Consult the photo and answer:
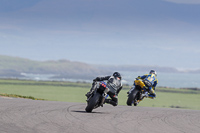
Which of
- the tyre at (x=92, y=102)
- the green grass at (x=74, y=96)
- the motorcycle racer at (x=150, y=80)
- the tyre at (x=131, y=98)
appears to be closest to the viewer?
the tyre at (x=92, y=102)

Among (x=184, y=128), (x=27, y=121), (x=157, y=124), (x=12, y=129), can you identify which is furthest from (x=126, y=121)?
(x=12, y=129)

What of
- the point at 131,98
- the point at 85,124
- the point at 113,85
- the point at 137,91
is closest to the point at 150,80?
the point at 137,91

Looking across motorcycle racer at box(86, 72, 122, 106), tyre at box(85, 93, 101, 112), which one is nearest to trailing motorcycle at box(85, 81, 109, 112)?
tyre at box(85, 93, 101, 112)

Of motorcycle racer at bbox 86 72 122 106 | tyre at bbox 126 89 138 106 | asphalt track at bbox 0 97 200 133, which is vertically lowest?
asphalt track at bbox 0 97 200 133

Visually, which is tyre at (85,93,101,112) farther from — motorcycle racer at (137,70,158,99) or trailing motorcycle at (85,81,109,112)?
motorcycle racer at (137,70,158,99)

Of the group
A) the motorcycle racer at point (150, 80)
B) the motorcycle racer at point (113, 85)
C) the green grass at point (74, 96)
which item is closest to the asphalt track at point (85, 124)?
the motorcycle racer at point (113, 85)

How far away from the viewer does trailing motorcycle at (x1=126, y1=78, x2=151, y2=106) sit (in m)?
21.7

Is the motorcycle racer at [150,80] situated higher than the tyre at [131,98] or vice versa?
the motorcycle racer at [150,80]

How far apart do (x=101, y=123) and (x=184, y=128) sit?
98.0 inches

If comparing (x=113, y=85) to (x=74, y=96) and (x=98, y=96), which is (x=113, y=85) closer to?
(x=98, y=96)

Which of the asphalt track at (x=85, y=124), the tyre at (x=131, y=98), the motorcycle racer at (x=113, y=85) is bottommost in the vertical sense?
the asphalt track at (x=85, y=124)

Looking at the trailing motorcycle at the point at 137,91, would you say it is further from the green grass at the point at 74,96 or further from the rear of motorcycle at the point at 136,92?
the green grass at the point at 74,96

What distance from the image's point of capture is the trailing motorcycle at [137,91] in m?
21.7

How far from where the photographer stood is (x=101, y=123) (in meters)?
12.1
